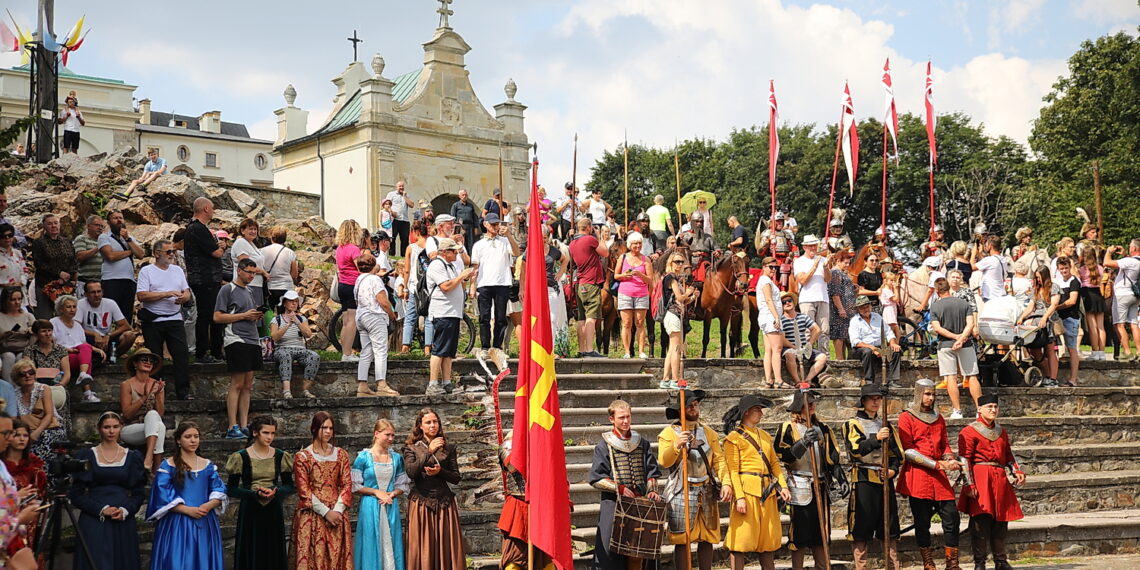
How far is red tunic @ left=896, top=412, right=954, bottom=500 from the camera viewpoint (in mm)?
10203

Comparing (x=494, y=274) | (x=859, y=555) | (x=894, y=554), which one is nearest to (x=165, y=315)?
(x=494, y=274)

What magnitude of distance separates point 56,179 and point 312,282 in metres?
5.53

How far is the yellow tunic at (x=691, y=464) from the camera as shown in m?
9.22

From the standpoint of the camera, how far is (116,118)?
48906 millimetres

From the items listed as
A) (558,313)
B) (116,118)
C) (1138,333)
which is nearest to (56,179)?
(558,313)

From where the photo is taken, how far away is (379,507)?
914 cm

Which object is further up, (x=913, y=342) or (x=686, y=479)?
(x=913, y=342)

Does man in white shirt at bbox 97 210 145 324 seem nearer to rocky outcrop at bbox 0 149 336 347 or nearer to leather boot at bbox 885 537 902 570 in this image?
rocky outcrop at bbox 0 149 336 347

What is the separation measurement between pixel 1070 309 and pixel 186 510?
11.9m

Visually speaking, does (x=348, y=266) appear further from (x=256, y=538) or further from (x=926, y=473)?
(x=926, y=473)

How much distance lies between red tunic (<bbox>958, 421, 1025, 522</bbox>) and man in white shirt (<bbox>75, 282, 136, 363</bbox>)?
8155mm

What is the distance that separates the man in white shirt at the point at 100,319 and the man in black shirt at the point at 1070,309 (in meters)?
11.5

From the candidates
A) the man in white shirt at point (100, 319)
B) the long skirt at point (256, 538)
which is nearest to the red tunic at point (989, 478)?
the long skirt at point (256, 538)

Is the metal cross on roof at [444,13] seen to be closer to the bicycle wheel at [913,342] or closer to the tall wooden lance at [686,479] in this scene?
the bicycle wheel at [913,342]
